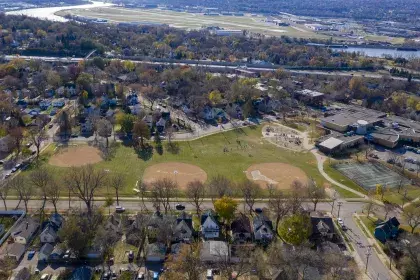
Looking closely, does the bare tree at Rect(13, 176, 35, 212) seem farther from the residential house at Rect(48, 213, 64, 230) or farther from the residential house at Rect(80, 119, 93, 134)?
the residential house at Rect(80, 119, 93, 134)

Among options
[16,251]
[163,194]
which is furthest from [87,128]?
[16,251]

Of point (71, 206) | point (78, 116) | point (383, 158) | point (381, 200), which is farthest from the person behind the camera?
point (78, 116)

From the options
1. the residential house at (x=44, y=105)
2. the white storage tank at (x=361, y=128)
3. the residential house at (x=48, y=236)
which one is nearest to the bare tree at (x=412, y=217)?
the white storage tank at (x=361, y=128)

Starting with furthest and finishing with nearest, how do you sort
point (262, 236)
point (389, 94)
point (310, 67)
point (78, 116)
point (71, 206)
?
point (310, 67) < point (389, 94) < point (78, 116) < point (71, 206) < point (262, 236)

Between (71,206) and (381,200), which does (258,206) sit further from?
(71,206)

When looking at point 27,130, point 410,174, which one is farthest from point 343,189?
point 27,130

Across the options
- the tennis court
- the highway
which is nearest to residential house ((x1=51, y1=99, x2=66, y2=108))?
the highway

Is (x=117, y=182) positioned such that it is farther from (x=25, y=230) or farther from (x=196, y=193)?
(x=25, y=230)
